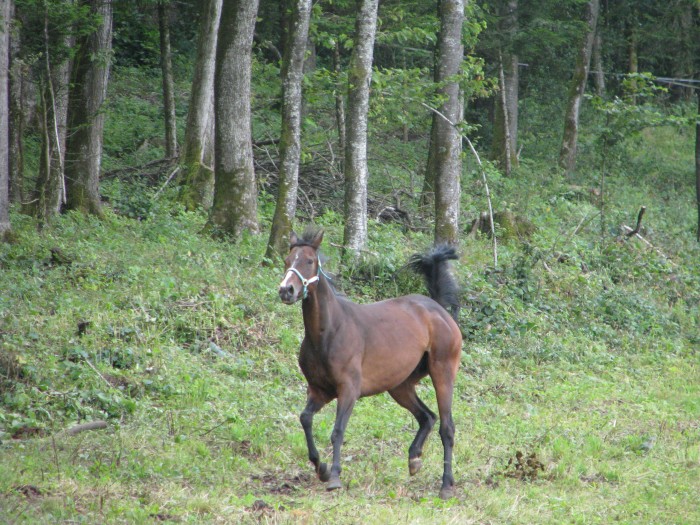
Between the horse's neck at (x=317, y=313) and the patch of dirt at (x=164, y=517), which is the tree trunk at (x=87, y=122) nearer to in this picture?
the horse's neck at (x=317, y=313)

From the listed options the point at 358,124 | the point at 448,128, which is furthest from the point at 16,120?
the point at 448,128

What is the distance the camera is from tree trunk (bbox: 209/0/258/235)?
52.3ft

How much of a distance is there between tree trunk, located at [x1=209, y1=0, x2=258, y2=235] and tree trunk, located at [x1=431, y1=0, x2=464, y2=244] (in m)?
3.62

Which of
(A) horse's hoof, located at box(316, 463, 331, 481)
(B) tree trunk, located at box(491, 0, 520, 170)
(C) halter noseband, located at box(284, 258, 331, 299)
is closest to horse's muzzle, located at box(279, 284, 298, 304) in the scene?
(C) halter noseband, located at box(284, 258, 331, 299)

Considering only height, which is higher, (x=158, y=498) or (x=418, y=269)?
(x=418, y=269)

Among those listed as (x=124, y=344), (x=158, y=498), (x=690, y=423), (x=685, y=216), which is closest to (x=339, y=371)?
(x=158, y=498)

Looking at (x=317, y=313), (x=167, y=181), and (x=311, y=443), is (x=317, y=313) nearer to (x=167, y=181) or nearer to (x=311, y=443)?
(x=311, y=443)

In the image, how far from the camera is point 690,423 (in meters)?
10.9

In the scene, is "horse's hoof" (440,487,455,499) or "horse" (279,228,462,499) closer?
"horse" (279,228,462,499)

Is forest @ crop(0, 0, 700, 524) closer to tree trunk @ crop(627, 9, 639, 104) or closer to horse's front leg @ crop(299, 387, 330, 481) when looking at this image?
horse's front leg @ crop(299, 387, 330, 481)

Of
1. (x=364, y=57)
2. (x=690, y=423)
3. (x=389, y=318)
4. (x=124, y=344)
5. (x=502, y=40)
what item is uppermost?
(x=502, y=40)

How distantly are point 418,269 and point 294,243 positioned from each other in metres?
2.27

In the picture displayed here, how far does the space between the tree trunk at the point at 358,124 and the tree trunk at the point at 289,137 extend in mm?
859

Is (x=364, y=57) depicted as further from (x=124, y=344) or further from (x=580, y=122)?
(x=580, y=122)
